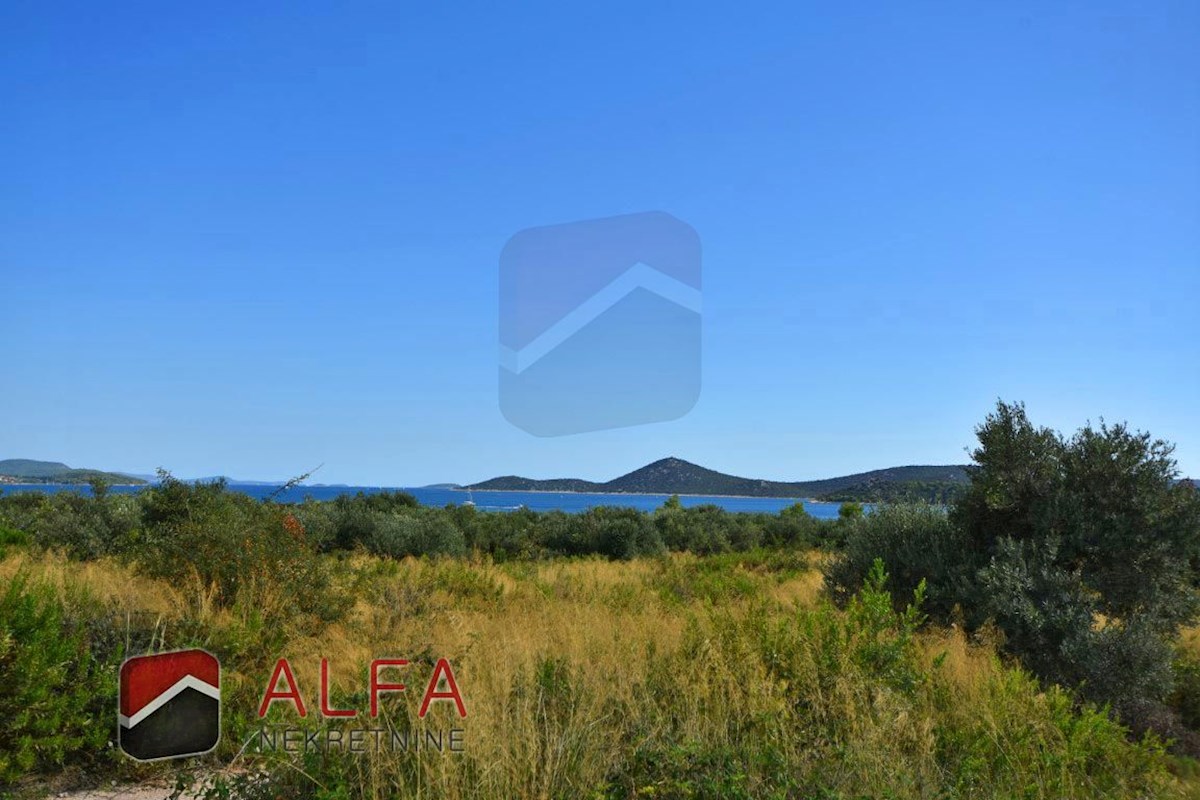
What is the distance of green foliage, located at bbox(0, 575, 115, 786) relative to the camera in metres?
5.33

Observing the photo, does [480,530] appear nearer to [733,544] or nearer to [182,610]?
[733,544]

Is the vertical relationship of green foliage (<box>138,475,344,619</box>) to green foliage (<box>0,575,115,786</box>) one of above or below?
above

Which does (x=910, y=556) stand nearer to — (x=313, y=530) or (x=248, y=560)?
(x=248, y=560)

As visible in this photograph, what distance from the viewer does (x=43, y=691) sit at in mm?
5430

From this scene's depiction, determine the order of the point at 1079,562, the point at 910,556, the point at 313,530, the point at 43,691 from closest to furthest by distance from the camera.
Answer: the point at 43,691, the point at 1079,562, the point at 910,556, the point at 313,530

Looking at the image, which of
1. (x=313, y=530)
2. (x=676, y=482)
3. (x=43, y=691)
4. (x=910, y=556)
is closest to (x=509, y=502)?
(x=676, y=482)

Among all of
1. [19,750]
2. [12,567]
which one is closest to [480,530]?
[12,567]

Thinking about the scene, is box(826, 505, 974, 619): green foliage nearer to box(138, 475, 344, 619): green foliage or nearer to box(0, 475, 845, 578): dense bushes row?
box(138, 475, 344, 619): green foliage
